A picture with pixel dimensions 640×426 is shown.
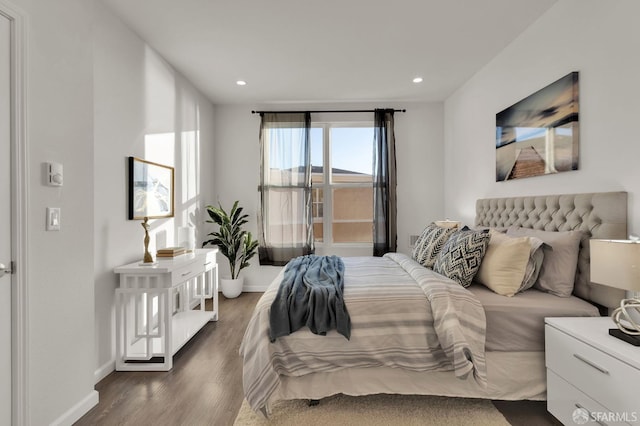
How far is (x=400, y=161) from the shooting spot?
4.64 meters

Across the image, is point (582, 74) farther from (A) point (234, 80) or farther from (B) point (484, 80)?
(A) point (234, 80)

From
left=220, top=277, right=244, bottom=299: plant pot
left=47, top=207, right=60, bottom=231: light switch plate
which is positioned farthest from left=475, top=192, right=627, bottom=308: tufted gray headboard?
left=220, top=277, right=244, bottom=299: plant pot

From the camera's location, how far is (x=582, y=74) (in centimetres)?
215

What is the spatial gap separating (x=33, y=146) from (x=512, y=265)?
9.12 ft

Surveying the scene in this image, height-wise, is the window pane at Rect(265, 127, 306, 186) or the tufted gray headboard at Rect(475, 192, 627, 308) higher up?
the window pane at Rect(265, 127, 306, 186)

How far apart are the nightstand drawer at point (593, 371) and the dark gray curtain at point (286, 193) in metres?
3.18

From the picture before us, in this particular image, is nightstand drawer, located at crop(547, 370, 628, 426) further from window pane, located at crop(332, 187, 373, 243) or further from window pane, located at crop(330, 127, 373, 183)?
window pane, located at crop(330, 127, 373, 183)

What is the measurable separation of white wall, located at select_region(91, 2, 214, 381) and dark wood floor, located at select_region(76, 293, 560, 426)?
0.27m

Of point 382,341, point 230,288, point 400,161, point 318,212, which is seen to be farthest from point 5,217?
point 400,161

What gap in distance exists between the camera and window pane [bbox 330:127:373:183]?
185 inches

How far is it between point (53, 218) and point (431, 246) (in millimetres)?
2622

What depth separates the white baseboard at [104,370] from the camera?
7.36 ft

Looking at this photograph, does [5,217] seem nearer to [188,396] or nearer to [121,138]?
[121,138]

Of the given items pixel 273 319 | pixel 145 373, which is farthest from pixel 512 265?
pixel 145 373
